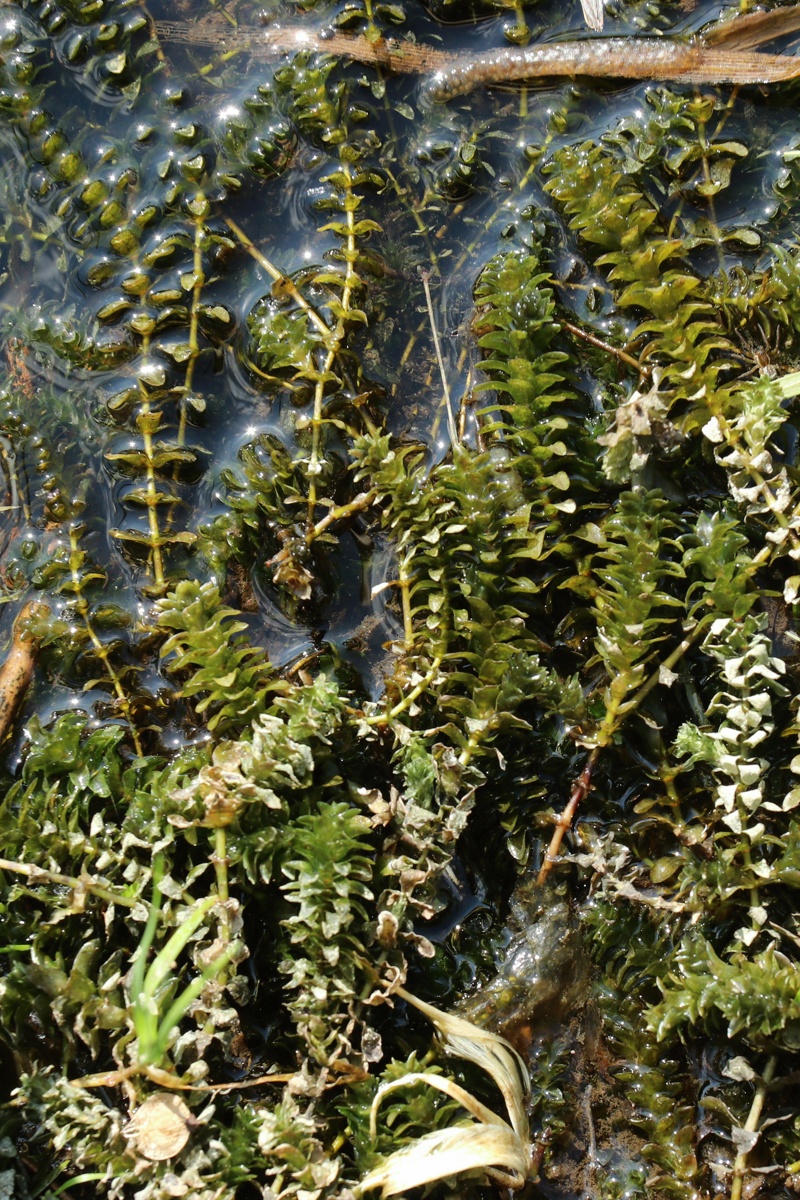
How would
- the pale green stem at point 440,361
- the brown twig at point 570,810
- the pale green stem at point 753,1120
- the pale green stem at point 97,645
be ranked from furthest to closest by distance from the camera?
the pale green stem at point 440,361
the pale green stem at point 97,645
the brown twig at point 570,810
the pale green stem at point 753,1120

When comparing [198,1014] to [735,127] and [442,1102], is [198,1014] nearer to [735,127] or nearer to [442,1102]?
[442,1102]

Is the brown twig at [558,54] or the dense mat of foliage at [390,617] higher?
the brown twig at [558,54]

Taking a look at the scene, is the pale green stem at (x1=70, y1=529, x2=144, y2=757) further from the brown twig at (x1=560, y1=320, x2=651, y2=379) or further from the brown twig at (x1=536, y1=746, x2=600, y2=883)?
the brown twig at (x1=560, y1=320, x2=651, y2=379)

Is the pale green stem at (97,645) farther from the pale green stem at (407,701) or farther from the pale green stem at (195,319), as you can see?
the pale green stem at (407,701)

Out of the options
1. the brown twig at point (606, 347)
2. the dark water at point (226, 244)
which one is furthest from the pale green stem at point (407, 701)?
the brown twig at point (606, 347)

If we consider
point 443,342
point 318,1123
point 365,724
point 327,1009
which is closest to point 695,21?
point 443,342

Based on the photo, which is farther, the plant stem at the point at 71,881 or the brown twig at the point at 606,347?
the brown twig at the point at 606,347
